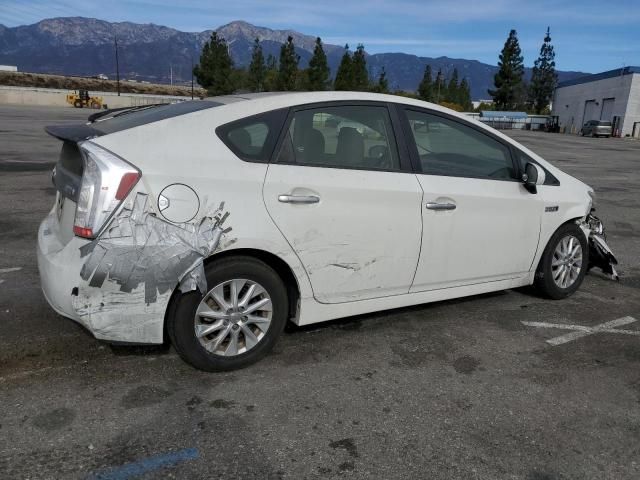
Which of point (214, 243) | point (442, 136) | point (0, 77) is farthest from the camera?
point (0, 77)

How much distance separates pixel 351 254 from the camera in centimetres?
347

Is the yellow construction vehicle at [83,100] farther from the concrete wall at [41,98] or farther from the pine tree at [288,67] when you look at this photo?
the pine tree at [288,67]

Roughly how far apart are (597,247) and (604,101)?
228 ft

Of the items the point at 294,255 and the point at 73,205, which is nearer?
the point at 73,205

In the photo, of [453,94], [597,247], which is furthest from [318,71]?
[597,247]

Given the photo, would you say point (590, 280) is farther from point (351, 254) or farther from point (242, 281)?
point (242, 281)

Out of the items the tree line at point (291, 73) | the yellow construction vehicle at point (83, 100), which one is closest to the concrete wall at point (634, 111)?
the tree line at point (291, 73)

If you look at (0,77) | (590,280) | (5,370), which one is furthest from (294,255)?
(0,77)

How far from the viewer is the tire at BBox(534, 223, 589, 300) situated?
458cm

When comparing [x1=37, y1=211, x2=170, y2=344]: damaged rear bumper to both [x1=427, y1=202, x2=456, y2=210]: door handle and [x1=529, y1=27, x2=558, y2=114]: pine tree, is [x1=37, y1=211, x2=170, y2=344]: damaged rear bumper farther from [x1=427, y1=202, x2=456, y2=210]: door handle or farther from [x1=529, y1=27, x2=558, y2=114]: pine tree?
[x1=529, y1=27, x2=558, y2=114]: pine tree

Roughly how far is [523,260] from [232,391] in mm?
2571

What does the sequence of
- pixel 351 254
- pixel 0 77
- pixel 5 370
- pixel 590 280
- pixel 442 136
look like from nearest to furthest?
pixel 5 370 < pixel 351 254 < pixel 442 136 < pixel 590 280 < pixel 0 77

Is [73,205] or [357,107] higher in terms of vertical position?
[357,107]

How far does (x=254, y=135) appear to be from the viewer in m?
3.22
